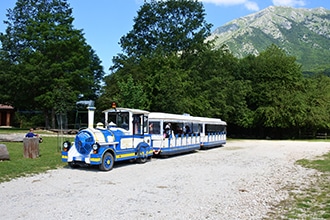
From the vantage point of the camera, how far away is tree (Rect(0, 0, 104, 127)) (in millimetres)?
36406

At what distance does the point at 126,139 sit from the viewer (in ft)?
48.7

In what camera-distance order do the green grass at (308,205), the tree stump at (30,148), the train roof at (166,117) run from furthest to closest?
1. the train roof at (166,117)
2. the tree stump at (30,148)
3. the green grass at (308,205)

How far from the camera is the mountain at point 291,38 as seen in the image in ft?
420

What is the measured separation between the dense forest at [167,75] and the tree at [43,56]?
11cm

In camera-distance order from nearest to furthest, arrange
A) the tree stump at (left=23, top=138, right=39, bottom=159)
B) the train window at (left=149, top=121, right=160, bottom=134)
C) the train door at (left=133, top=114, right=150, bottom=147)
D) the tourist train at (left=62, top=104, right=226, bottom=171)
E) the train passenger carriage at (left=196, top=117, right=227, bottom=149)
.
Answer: the tourist train at (left=62, top=104, right=226, bottom=171)
the tree stump at (left=23, top=138, right=39, bottom=159)
the train door at (left=133, top=114, right=150, bottom=147)
the train window at (left=149, top=121, right=160, bottom=134)
the train passenger carriage at (left=196, top=117, right=227, bottom=149)

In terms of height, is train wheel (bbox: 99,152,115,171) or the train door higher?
the train door

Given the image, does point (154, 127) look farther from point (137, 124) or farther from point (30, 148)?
point (30, 148)

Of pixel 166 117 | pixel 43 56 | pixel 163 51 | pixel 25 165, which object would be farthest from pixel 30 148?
pixel 163 51

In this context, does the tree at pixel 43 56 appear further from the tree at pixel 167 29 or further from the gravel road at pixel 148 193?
the gravel road at pixel 148 193

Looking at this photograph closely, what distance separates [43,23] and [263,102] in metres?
29.7

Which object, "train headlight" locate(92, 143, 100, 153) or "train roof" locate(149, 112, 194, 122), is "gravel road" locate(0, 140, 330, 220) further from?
"train roof" locate(149, 112, 194, 122)

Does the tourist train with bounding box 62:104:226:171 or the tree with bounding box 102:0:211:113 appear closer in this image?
the tourist train with bounding box 62:104:226:171

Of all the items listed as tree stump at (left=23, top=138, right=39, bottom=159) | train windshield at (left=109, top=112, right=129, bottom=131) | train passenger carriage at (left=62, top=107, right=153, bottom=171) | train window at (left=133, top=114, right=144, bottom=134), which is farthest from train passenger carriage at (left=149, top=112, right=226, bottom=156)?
tree stump at (left=23, top=138, right=39, bottom=159)

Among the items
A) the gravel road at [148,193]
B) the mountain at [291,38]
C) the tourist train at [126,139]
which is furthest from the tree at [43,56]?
the mountain at [291,38]
